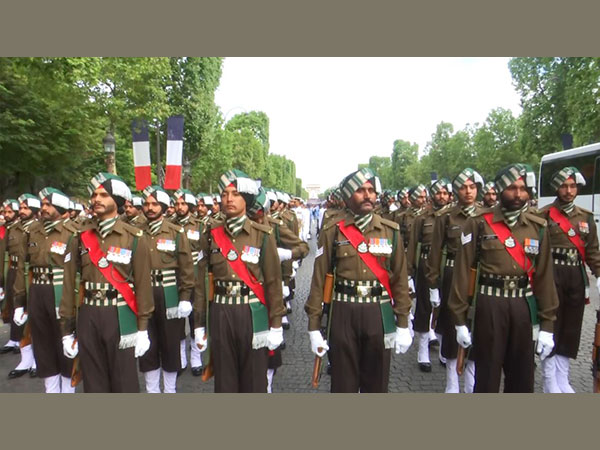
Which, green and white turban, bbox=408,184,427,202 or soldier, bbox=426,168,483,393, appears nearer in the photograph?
soldier, bbox=426,168,483,393

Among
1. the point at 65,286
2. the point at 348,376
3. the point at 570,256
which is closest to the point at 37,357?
the point at 65,286

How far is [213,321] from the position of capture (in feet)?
13.8

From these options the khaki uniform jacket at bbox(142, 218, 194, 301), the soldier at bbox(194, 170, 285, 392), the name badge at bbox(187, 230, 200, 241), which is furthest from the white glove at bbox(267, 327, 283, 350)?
the name badge at bbox(187, 230, 200, 241)

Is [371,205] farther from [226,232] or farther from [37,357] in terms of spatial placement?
[37,357]

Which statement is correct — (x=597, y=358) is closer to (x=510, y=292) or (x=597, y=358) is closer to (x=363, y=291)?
(x=510, y=292)

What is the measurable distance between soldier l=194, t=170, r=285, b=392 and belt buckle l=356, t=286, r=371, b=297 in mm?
776

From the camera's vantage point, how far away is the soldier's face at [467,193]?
604 centimetres

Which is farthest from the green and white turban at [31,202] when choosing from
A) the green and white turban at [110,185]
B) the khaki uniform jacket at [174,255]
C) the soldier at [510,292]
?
the soldier at [510,292]

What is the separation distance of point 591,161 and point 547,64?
52.7 ft

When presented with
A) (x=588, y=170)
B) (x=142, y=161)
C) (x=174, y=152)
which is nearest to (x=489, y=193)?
(x=174, y=152)

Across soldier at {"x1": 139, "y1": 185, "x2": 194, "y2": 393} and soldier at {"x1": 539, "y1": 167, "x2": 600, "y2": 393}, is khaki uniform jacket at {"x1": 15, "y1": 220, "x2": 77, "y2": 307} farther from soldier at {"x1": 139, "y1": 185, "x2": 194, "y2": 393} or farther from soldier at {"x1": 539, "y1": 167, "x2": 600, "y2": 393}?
soldier at {"x1": 539, "y1": 167, "x2": 600, "y2": 393}

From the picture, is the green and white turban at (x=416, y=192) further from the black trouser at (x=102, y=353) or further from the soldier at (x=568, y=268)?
the black trouser at (x=102, y=353)

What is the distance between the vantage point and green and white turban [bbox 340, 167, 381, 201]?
4.10m

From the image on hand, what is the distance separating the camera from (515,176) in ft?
14.0
